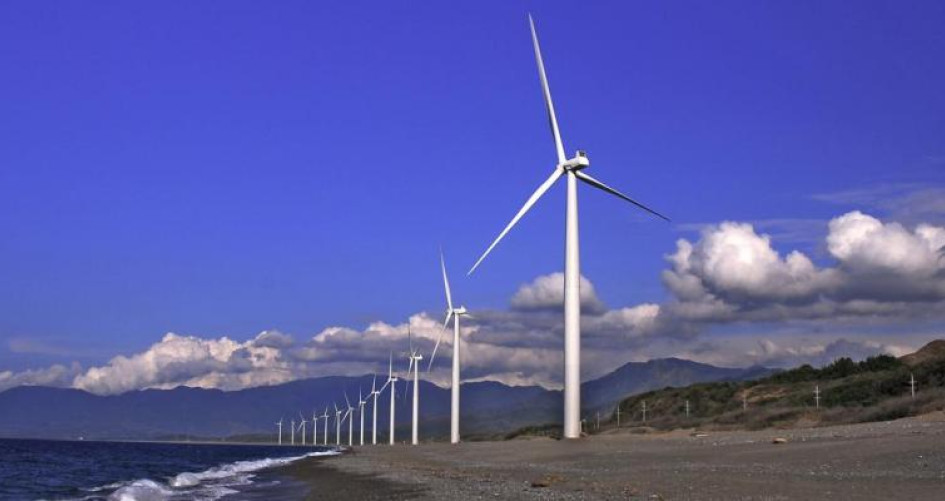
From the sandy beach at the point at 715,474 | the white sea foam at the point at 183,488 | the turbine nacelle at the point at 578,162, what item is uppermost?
the turbine nacelle at the point at 578,162

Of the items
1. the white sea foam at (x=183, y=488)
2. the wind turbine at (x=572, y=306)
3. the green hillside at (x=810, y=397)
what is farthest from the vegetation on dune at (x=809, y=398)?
the white sea foam at (x=183, y=488)

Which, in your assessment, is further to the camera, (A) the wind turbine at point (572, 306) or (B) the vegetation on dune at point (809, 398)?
(B) the vegetation on dune at point (809, 398)

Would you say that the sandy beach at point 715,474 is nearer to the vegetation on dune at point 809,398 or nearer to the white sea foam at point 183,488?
the white sea foam at point 183,488

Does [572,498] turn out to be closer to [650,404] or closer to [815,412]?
[815,412]

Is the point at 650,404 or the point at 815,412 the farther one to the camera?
the point at 650,404

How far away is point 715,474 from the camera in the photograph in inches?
1241

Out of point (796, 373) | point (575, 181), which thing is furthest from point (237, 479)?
point (796, 373)

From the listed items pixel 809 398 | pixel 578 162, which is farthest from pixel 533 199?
pixel 809 398

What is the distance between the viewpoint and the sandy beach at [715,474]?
84.3ft

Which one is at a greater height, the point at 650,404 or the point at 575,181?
the point at 575,181

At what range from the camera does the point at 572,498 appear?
2758cm

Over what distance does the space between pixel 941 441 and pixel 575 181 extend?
32632mm

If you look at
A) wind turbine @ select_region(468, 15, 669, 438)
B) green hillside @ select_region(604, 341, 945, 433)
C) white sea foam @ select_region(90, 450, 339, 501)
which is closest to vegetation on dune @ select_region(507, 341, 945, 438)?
green hillside @ select_region(604, 341, 945, 433)

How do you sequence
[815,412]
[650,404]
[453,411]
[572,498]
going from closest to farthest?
1. [572,498]
2. [815,412]
3. [453,411]
4. [650,404]
